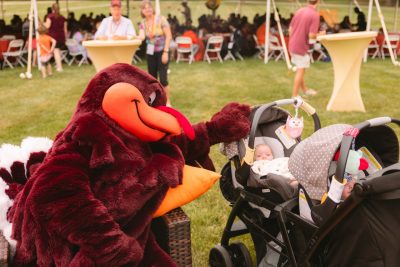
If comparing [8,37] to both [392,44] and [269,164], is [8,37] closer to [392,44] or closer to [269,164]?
[392,44]

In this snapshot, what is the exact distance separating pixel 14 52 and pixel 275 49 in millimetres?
7361

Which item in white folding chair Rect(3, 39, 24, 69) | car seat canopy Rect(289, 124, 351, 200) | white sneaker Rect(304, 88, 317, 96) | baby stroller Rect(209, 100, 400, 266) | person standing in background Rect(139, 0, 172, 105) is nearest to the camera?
baby stroller Rect(209, 100, 400, 266)

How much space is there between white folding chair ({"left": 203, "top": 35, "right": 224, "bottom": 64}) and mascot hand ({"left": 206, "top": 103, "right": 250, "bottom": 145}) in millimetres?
10105

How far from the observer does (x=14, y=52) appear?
40.3 feet

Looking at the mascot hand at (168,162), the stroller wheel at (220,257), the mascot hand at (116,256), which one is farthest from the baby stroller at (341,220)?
the mascot hand at (116,256)

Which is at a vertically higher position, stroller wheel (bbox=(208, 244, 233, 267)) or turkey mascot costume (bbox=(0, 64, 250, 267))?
turkey mascot costume (bbox=(0, 64, 250, 267))

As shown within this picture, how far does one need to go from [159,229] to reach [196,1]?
21604mm

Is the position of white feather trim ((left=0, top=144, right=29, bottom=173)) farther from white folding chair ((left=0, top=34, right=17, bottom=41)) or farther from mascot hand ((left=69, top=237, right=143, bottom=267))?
white folding chair ((left=0, top=34, right=17, bottom=41))

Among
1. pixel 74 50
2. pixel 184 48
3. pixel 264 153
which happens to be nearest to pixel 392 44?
pixel 184 48

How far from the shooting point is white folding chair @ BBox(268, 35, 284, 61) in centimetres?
1265

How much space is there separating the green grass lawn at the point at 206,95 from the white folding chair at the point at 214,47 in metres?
0.57

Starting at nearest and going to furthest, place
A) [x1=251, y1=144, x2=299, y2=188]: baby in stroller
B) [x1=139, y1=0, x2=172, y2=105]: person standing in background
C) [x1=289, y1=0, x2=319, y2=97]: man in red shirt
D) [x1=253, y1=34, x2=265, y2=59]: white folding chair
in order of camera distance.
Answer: [x1=251, y1=144, x2=299, y2=188]: baby in stroller, [x1=139, y1=0, x2=172, y2=105]: person standing in background, [x1=289, y1=0, x2=319, y2=97]: man in red shirt, [x1=253, y1=34, x2=265, y2=59]: white folding chair

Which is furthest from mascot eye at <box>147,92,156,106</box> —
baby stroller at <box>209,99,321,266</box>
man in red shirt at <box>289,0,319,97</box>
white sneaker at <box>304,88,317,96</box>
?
white sneaker at <box>304,88,317,96</box>

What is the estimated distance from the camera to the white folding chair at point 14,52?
40.0 ft
